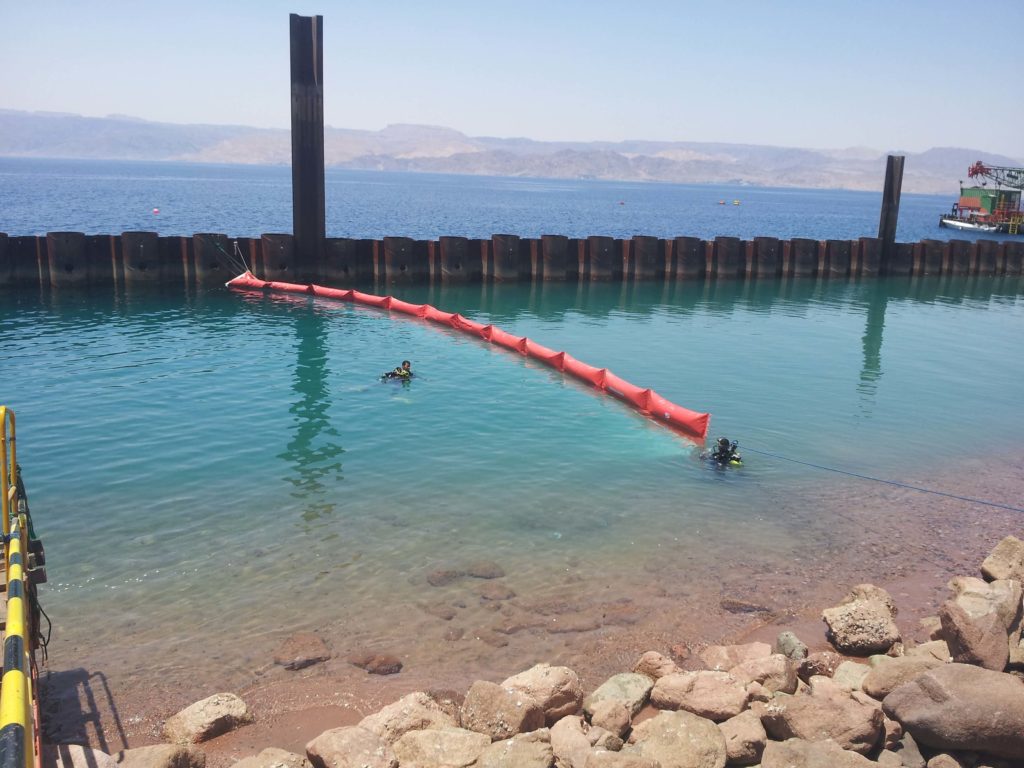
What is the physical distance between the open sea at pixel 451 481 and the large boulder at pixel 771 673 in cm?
136

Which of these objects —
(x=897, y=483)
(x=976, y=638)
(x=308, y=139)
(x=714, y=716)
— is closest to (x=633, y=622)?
(x=714, y=716)

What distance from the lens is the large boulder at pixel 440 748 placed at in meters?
7.06

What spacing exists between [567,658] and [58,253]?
28974 millimetres

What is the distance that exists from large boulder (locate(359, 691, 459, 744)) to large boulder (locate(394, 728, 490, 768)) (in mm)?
315

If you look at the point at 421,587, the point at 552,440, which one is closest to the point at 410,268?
the point at 552,440

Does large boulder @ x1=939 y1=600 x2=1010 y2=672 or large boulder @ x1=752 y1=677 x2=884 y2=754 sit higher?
large boulder @ x1=939 y1=600 x2=1010 y2=672

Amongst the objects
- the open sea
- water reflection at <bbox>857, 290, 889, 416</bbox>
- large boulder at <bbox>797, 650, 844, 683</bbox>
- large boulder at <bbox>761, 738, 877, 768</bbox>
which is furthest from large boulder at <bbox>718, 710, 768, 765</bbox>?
water reflection at <bbox>857, 290, 889, 416</bbox>

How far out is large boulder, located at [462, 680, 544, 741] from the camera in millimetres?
7723

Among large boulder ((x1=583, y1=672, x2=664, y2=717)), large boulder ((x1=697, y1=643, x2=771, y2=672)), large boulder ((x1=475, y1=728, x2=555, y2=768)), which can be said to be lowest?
large boulder ((x1=697, y1=643, x2=771, y2=672))

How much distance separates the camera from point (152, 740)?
8047 mm

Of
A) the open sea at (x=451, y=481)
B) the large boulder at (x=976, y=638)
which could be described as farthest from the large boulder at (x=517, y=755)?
the large boulder at (x=976, y=638)

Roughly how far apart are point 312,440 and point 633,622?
866 centimetres

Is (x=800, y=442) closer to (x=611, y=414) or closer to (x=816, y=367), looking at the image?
(x=611, y=414)

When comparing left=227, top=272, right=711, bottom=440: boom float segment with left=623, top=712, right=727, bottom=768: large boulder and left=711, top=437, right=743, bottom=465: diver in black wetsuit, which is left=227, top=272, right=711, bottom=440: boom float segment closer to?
left=711, top=437, right=743, bottom=465: diver in black wetsuit
